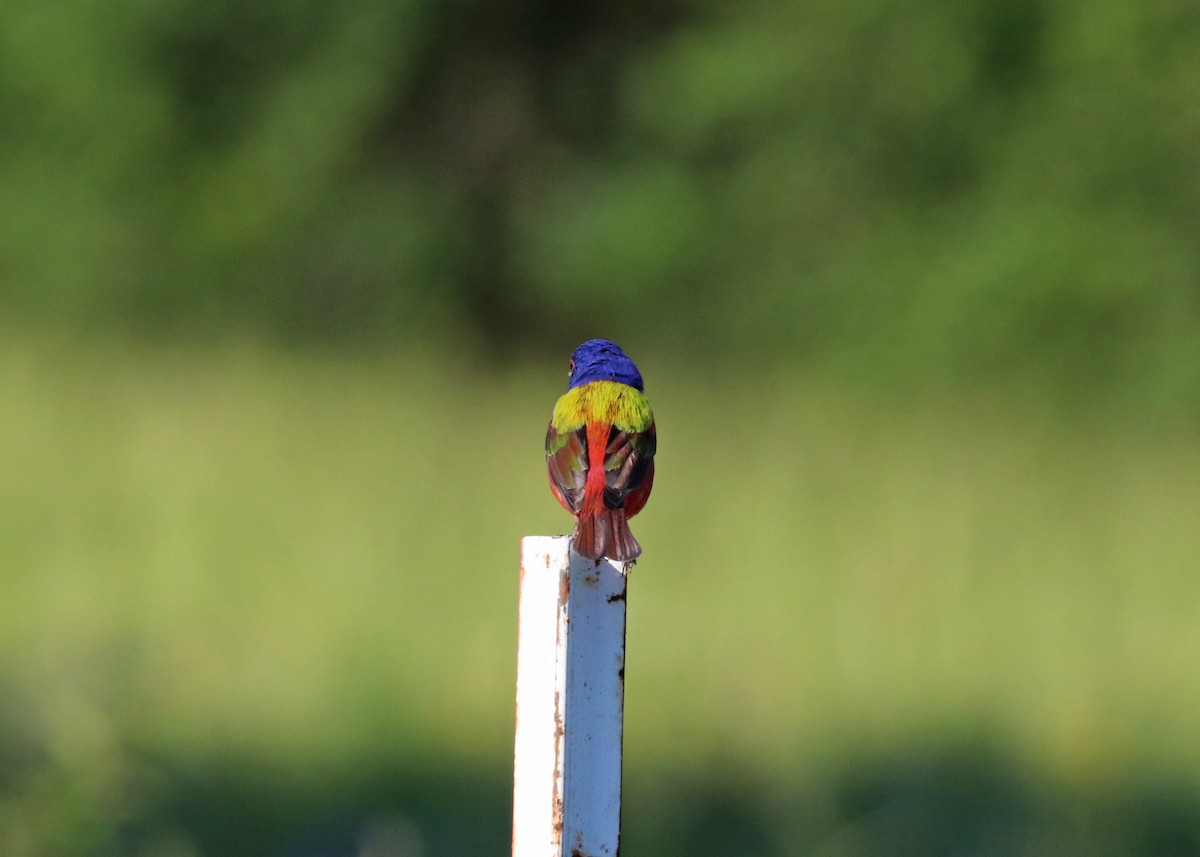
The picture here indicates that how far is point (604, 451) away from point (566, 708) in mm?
1237

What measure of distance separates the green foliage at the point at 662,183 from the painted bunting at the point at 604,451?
5.03 metres

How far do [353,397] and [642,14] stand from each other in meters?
6.46

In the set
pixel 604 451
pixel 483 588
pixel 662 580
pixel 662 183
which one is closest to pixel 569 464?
pixel 604 451

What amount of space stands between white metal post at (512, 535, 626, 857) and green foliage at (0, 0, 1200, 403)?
21.5ft

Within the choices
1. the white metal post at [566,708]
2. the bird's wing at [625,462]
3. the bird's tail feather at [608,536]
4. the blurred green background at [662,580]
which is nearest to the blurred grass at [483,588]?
the blurred green background at [662,580]

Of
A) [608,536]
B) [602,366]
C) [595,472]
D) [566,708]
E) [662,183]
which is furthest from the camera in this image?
[662,183]

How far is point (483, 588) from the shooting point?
4.19 meters

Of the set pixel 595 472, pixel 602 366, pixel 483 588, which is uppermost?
pixel 483 588

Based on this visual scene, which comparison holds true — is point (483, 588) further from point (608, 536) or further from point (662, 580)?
point (608, 536)

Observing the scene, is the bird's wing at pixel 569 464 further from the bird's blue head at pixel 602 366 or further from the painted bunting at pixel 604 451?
the bird's blue head at pixel 602 366

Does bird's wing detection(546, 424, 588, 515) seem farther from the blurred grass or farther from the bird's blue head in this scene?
the blurred grass

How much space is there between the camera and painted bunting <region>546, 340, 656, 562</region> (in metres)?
2.33

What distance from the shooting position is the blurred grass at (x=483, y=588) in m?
3.90

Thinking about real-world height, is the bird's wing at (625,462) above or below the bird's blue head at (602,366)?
below
